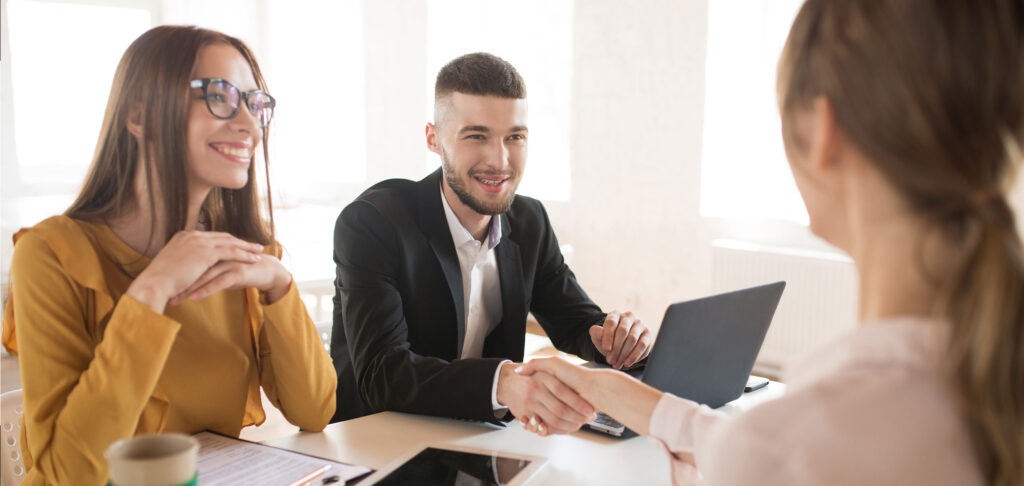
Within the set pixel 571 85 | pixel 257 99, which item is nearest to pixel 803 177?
pixel 257 99

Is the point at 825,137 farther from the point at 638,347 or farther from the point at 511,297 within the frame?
the point at 511,297

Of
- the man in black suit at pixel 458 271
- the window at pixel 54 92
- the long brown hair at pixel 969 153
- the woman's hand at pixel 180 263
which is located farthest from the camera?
the window at pixel 54 92

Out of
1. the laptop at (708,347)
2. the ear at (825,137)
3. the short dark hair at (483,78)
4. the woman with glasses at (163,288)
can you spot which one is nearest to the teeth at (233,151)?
the woman with glasses at (163,288)

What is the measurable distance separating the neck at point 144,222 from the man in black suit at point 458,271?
0.48 meters

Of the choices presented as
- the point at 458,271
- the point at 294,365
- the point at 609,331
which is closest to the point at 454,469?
the point at 294,365

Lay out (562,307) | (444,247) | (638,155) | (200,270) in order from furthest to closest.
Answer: (638,155)
(562,307)
(444,247)
(200,270)

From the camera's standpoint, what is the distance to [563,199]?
5645 millimetres

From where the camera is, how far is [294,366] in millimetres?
1665

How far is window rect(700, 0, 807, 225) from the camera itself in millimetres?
4508

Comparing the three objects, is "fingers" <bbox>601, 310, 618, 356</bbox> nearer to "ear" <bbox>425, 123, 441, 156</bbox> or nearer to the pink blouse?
"ear" <bbox>425, 123, 441, 156</bbox>

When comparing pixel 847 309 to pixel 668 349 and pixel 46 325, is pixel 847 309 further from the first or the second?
pixel 46 325

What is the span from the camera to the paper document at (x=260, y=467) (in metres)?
1.30

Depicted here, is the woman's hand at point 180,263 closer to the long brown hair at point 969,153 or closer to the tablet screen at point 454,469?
the tablet screen at point 454,469

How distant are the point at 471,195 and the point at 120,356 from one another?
3.49 ft
